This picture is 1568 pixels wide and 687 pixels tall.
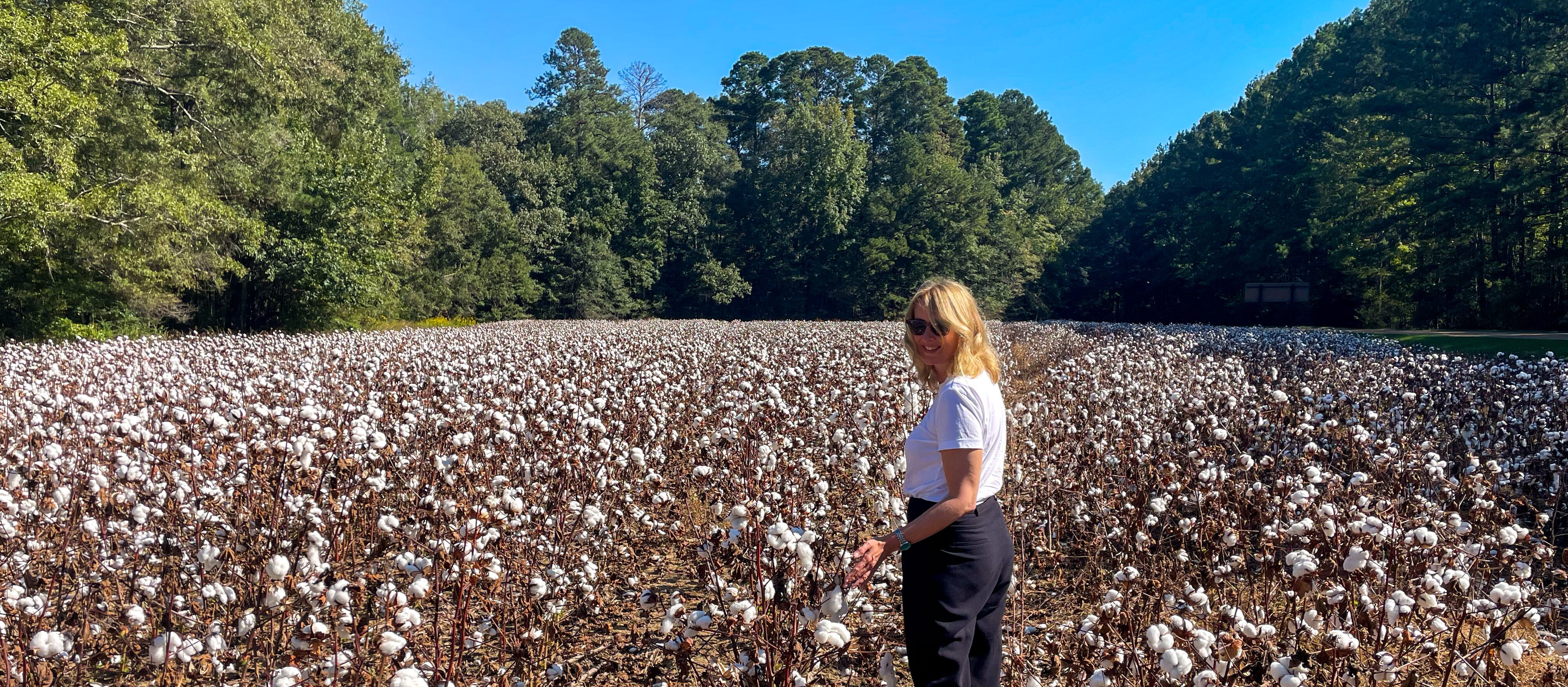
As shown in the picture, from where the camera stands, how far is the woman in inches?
106

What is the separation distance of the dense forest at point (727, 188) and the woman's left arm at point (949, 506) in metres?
21.2

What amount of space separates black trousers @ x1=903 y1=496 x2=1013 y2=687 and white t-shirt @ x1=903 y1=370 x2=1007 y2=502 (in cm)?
6

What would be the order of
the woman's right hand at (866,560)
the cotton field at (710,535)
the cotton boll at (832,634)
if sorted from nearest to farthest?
the cotton boll at (832,634), the woman's right hand at (866,560), the cotton field at (710,535)

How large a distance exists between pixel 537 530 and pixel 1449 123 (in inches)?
1587

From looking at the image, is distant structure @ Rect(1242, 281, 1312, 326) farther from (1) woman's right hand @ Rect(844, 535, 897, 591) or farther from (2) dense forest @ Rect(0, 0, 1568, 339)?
(1) woman's right hand @ Rect(844, 535, 897, 591)

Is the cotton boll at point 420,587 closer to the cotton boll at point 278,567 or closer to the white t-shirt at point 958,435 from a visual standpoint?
the cotton boll at point 278,567

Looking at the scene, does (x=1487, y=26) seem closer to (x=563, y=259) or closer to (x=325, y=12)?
(x=325, y=12)

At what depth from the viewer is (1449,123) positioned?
1308 inches

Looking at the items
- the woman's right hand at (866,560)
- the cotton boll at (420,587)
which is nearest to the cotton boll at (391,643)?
the cotton boll at (420,587)

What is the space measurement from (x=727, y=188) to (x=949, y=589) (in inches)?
2541

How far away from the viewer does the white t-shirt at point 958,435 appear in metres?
2.69

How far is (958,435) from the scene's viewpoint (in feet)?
8.80

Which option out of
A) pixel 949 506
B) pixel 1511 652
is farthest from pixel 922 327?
pixel 1511 652

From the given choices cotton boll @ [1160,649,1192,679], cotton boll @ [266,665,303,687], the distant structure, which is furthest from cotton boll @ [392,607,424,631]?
the distant structure
